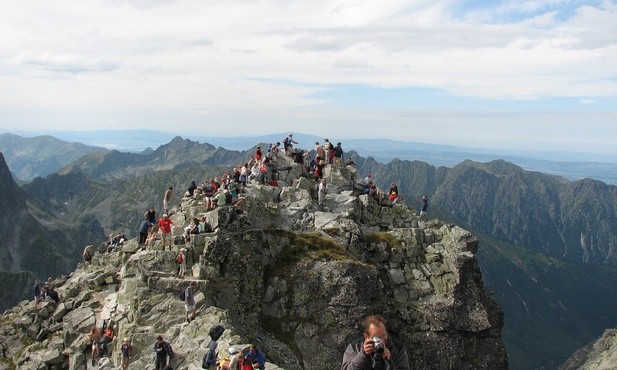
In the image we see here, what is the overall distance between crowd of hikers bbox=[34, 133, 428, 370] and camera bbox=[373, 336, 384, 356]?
17.9 meters

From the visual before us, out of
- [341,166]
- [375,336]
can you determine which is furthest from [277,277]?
[375,336]

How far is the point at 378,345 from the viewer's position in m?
10.9

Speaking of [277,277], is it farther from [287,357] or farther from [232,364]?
[232,364]

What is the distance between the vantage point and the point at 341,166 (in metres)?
68.2

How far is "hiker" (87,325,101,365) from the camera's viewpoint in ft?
129

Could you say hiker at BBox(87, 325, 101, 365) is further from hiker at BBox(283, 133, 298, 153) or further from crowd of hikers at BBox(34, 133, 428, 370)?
hiker at BBox(283, 133, 298, 153)

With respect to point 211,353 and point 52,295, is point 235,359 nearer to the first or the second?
point 211,353

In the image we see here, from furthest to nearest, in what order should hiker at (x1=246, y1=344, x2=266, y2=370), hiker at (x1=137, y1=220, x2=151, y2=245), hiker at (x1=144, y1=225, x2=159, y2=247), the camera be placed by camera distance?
hiker at (x1=137, y1=220, x2=151, y2=245) < hiker at (x1=144, y1=225, x2=159, y2=247) < hiker at (x1=246, y1=344, x2=266, y2=370) < the camera

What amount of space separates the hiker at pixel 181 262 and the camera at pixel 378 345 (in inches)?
1344

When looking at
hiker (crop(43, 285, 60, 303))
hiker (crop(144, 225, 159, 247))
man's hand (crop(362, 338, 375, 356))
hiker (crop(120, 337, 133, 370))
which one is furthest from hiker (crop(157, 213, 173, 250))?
man's hand (crop(362, 338, 375, 356))

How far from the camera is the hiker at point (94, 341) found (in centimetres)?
3941

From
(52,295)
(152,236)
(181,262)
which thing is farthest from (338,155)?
(52,295)

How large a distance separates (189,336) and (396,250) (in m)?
27.3

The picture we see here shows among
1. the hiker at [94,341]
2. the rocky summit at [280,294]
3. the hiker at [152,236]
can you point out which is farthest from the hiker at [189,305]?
the hiker at [152,236]
